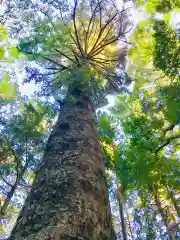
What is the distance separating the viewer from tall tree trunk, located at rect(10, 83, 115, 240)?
183cm

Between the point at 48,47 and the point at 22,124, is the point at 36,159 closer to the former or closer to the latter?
the point at 22,124

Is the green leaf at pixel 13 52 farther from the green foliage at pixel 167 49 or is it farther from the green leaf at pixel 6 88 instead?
the green foliage at pixel 167 49

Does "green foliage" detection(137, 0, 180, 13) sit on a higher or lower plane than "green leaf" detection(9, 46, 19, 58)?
higher

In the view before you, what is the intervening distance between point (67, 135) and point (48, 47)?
2.73 metres

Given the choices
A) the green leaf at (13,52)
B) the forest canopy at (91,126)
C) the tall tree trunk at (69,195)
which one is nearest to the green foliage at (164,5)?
the forest canopy at (91,126)

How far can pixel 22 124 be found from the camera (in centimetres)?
655

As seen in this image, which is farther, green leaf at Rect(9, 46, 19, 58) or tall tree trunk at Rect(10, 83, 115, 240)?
green leaf at Rect(9, 46, 19, 58)

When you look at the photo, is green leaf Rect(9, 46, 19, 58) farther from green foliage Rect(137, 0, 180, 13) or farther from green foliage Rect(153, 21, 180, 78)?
green foliage Rect(137, 0, 180, 13)

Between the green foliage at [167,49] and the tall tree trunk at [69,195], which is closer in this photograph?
the tall tree trunk at [69,195]

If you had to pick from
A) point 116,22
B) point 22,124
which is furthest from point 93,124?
point 116,22

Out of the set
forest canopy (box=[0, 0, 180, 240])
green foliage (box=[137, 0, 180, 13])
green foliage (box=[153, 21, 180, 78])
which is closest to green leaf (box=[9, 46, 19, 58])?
forest canopy (box=[0, 0, 180, 240])

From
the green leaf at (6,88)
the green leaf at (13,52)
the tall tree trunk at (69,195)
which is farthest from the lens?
the green leaf at (6,88)

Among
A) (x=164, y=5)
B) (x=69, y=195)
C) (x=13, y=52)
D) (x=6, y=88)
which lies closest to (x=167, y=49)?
(x=164, y=5)

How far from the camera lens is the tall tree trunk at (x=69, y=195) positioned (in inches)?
72.1
